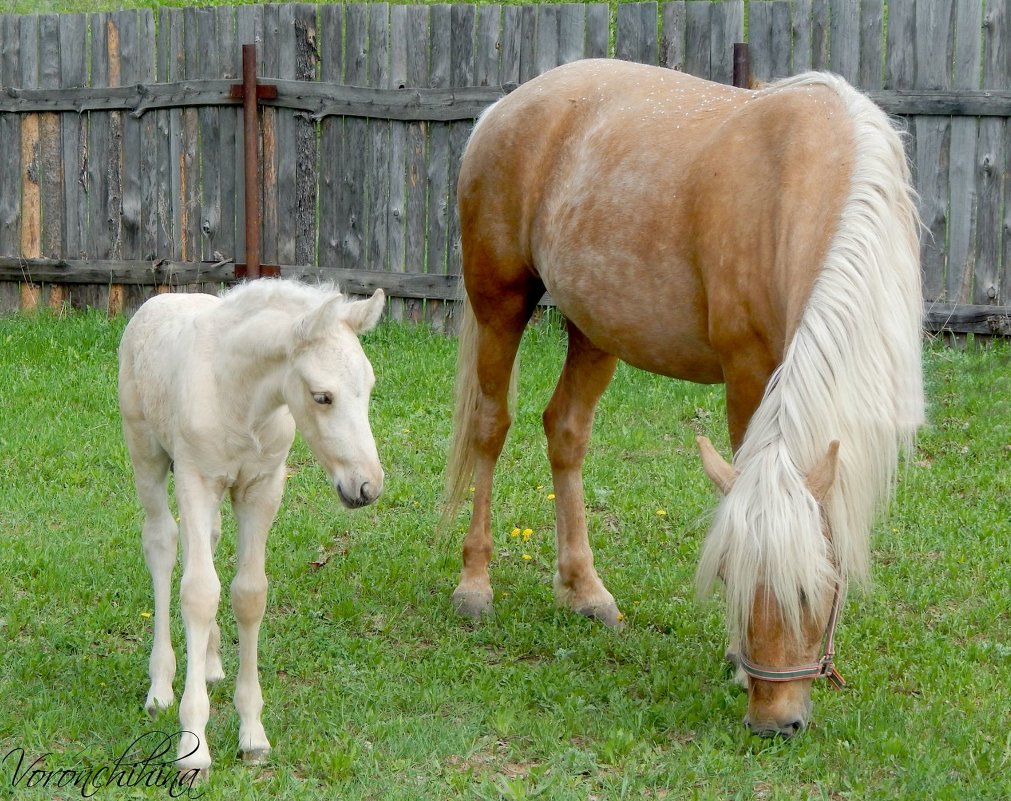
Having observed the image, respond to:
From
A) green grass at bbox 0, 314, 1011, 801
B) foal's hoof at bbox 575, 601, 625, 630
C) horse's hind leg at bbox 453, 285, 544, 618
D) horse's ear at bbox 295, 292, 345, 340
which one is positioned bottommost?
foal's hoof at bbox 575, 601, 625, 630

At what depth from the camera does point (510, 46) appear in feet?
29.3

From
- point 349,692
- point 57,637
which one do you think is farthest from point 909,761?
point 57,637

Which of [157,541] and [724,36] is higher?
[724,36]

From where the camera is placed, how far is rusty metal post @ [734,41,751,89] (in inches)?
329

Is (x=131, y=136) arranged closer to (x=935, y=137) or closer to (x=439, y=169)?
(x=439, y=169)

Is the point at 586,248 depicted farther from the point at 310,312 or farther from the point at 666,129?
the point at 310,312

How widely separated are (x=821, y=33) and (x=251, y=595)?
6536 millimetres

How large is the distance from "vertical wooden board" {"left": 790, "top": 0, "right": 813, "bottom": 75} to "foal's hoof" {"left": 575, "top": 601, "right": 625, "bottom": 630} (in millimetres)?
5031

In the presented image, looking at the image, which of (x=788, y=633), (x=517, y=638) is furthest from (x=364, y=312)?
(x=517, y=638)

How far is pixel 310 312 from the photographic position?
3152 millimetres

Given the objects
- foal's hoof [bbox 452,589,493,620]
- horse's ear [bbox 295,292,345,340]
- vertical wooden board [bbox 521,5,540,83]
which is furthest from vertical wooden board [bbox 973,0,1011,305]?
horse's ear [bbox 295,292,345,340]

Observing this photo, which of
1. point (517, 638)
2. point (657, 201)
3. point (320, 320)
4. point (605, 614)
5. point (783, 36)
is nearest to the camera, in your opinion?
point (320, 320)

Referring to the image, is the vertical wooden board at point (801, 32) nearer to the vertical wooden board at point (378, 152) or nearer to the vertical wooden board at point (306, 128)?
the vertical wooden board at point (378, 152)

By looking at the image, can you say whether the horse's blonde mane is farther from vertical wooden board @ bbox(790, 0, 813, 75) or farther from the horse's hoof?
vertical wooden board @ bbox(790, 0, 813, 75)
